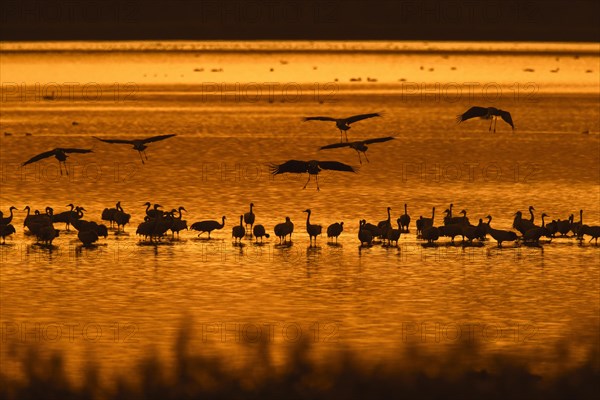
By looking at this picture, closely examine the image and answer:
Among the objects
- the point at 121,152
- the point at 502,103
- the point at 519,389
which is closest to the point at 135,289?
the point at 519,389

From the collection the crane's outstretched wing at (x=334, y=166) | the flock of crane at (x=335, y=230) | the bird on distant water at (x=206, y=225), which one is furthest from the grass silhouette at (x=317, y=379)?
the bird on distant water at (x=206, y=225)

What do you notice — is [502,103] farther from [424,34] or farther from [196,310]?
[424,34]

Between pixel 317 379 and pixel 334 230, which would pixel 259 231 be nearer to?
pixel 334 230

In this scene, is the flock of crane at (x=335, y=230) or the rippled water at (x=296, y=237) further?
the flock of crane at (x=335, y=230)

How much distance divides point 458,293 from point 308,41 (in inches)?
4842

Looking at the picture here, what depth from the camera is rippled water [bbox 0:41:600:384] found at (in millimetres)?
23125

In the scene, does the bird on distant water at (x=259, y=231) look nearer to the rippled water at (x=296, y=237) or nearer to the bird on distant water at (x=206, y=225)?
the rippled water at (x=296, y=237)

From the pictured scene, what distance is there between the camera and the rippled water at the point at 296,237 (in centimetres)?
2312

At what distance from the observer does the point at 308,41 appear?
5827 inches

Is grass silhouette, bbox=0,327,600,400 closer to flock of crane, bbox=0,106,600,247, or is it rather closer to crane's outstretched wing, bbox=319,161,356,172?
crane's outstretched wing, bbox=319,161,356,172

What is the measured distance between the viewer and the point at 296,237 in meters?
32.6

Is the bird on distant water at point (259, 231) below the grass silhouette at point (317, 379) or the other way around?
the other way around

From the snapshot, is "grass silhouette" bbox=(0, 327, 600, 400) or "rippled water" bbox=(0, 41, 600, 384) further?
"rippled water" bbox=(0, 41, 600, 384)

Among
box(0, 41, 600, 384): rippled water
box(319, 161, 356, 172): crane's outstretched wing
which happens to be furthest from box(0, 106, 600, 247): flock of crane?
box(319, 161, 356, 172): crane's outstretched wing
